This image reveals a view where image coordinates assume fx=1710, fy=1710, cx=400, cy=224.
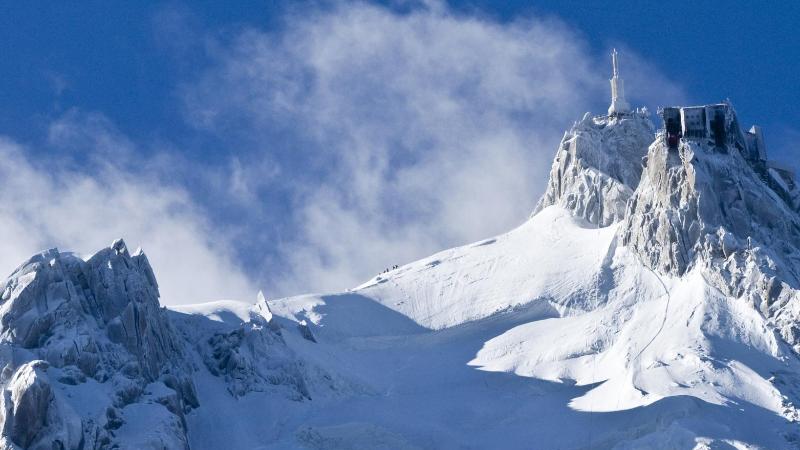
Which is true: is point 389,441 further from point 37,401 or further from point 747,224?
point 747,224

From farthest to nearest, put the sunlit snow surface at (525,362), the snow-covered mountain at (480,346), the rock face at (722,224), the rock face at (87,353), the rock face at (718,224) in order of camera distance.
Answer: the rock face at (718,224) → the rock face at (722,224) → the sunlit snow surface at (525,362) → the snow-covered mountain at (480,346) → the rock face at (87,353)

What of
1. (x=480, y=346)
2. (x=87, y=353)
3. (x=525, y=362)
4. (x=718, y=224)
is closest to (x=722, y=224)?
(x=718, y=224)

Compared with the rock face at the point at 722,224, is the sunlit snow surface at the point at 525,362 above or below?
below

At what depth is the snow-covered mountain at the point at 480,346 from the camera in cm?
14175

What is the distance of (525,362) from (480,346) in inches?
269

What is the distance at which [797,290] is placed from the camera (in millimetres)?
156875

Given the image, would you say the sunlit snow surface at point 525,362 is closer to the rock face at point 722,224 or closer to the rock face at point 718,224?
the rock face at point 722,224

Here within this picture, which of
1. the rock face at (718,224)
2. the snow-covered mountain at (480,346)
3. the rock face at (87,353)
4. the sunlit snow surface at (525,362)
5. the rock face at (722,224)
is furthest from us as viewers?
the rock face at (718,224)

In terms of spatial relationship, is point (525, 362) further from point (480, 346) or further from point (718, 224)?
point (718, 224)

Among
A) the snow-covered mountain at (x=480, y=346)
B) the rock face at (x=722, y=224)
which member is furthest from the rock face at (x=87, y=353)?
the rock face at (x=722, y=224)

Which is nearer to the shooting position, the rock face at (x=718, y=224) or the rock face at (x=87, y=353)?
the rock face at (x=87, y=353)

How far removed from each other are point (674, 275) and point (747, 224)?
8716 mm

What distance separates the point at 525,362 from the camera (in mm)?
163125

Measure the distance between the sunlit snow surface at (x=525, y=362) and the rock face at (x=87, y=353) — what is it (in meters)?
5.54
